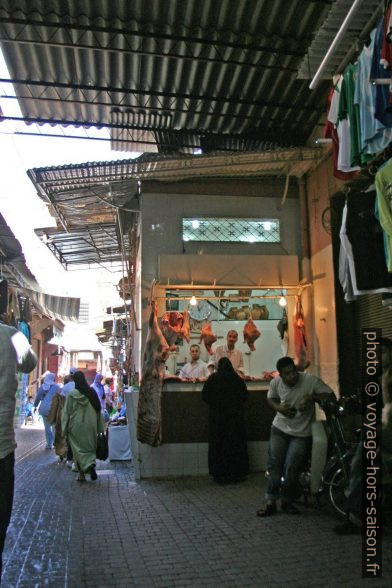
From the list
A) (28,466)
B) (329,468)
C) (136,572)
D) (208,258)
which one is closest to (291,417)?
A: (329,468)

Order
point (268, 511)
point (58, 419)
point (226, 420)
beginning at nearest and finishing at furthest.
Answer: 1. point (268, 511)
2. point (226, 420)
3. point (58, 419)

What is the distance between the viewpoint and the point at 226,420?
8.01 m

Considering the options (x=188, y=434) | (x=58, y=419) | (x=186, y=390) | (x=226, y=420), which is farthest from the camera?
(x=58, y=419)

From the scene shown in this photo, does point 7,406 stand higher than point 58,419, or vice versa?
point 7,406

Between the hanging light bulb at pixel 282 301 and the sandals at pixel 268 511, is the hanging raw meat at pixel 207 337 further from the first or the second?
the sandals at pixel 268 511

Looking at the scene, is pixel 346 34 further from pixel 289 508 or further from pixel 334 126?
pixel 289 508

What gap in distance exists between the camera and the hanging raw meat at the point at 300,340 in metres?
8.73

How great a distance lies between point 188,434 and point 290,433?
9.06 ft

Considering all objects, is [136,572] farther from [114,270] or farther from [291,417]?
[114,270]

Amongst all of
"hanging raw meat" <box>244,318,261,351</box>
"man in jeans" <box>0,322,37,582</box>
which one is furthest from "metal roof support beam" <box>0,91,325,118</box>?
"man in jeans" <box>0,322,37,582</box>

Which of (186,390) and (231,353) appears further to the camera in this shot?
(231,353)

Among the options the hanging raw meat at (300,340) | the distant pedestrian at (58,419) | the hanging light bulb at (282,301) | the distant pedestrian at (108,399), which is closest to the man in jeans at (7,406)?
the hanging raw meat at (300,340)

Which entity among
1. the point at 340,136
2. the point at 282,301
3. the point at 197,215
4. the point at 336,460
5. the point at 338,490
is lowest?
the point at 338,490

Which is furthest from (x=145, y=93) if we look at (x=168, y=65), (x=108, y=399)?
(x=108, y=399)
